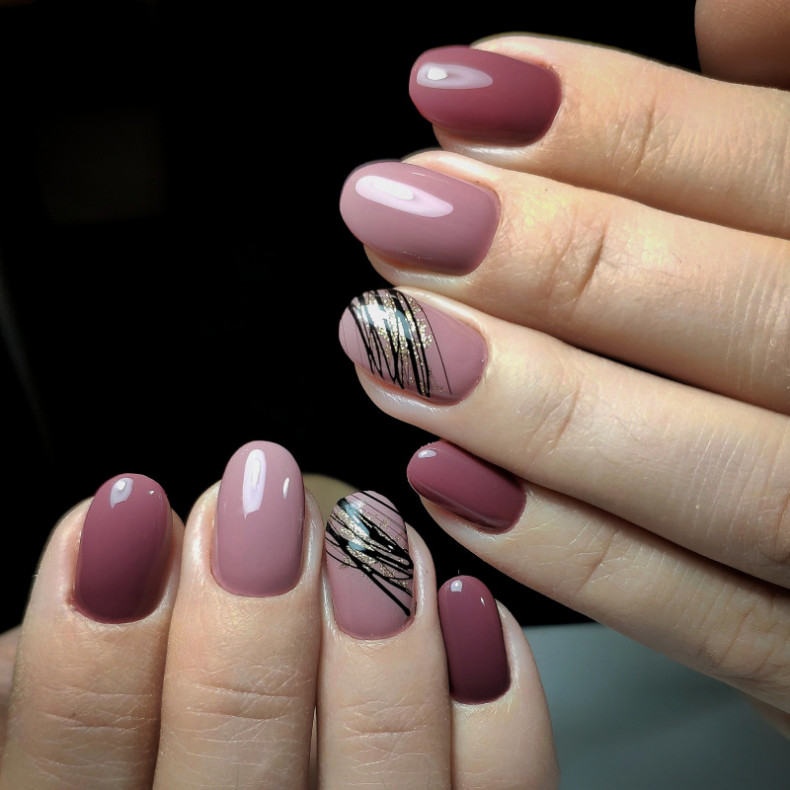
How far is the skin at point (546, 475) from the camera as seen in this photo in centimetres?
50

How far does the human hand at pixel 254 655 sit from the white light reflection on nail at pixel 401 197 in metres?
0.20

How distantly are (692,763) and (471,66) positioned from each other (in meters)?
0.76

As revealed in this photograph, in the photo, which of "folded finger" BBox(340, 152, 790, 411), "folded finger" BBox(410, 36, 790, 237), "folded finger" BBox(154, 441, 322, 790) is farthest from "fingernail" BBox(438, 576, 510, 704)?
"folded finger" BBox(410, 36, 790, 237)

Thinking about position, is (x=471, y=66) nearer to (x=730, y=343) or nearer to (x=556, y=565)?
(x=730, y=343)

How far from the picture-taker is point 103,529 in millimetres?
501

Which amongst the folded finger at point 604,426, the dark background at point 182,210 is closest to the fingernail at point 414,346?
the folded finger at point 604,426

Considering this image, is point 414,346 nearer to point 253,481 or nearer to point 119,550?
point 253,481

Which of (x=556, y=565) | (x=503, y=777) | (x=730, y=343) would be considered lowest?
(x=503, y=777)

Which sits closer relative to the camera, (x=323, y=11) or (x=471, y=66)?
(x=471, y=66)

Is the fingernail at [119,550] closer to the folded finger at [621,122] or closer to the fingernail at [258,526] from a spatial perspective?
the fingernail at [258,526]

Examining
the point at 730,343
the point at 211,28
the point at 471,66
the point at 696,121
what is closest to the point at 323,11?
the point at 211,28

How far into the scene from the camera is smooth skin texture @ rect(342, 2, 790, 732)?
20.0 inches

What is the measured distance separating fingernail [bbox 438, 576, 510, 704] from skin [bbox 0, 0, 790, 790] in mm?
18

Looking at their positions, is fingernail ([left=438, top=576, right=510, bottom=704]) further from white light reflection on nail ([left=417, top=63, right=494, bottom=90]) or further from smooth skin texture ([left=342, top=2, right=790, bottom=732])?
white light reflection on nail ([left=417, top=63, right=494, bottom=90])
